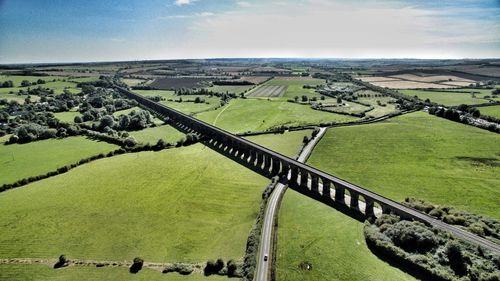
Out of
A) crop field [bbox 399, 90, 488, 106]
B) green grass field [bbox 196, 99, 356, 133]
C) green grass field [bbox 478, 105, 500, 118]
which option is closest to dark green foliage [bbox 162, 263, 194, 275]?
green grass field [bbox 196, 99, 356, 133]

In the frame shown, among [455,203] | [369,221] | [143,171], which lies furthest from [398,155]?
[143,171]

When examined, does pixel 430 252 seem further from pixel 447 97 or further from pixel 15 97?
pixel 15 97

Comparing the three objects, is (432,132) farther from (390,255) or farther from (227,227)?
(227,227)

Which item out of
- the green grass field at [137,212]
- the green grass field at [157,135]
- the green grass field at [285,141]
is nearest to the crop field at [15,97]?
the green grass field at [157,135]

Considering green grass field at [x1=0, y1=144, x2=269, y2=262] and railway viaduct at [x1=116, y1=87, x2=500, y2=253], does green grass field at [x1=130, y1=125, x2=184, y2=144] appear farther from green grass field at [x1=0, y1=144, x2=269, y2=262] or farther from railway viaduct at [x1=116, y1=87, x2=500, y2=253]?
green grass field at [x1=0, y1=144, x2=269, y2=262]

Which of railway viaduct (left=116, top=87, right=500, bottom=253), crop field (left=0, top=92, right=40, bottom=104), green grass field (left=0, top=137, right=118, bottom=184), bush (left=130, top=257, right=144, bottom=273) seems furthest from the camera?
crop field (left=0, top=92, right=40, bottom=104)

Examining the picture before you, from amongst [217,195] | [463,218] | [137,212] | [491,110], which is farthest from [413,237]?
[491,110]

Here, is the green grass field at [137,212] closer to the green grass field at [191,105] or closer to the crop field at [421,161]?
the crop field at [421,161]
